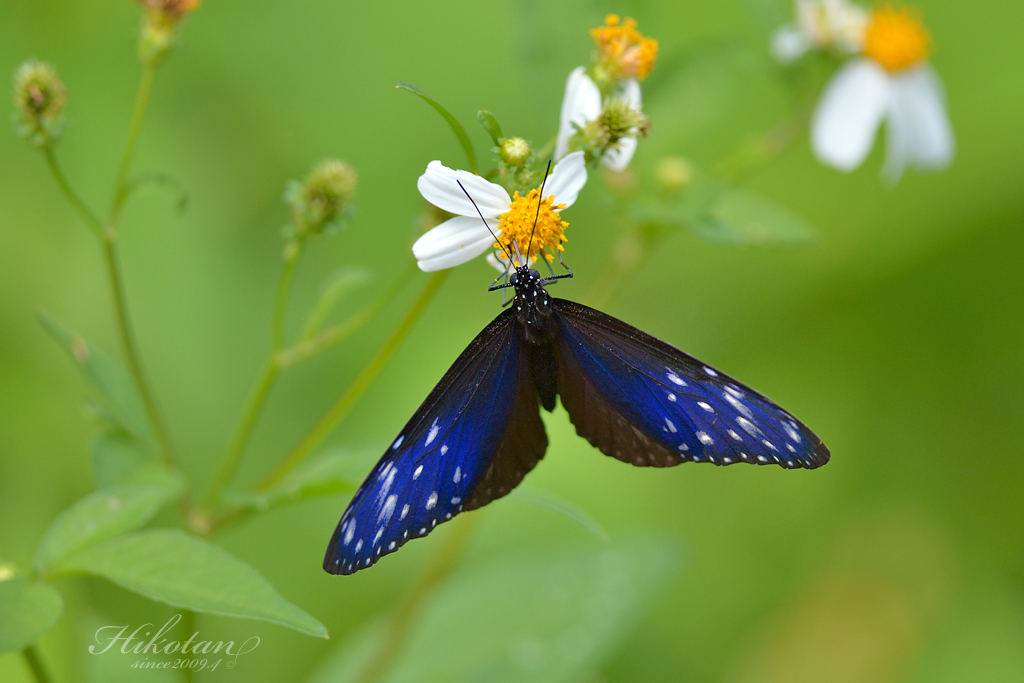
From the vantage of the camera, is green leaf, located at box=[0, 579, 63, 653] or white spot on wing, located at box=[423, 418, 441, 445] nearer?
green leaf, located at box=[0, 579, 63, 653]

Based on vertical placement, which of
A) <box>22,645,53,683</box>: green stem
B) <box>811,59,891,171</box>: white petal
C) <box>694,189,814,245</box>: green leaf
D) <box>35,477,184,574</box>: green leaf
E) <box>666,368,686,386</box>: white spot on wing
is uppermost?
<box>811,59,891,171</box>: white petal

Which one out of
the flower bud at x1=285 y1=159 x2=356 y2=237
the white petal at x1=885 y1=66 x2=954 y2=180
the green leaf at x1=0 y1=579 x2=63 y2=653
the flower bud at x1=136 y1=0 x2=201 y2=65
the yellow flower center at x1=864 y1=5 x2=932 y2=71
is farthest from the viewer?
the white petal at x1=885 y1=66 x2=954 y2=180

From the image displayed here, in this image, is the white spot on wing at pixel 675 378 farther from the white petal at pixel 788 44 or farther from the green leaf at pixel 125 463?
the white petal at pixel 788 44

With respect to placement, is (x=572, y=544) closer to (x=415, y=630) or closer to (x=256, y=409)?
(x=415, y=630)

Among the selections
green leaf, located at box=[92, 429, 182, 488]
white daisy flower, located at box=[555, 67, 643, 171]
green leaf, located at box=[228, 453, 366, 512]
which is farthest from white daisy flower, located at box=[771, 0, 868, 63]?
green leaf, located at box=[92, 429, 182, 488]

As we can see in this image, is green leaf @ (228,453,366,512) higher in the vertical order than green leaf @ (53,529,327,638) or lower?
higher

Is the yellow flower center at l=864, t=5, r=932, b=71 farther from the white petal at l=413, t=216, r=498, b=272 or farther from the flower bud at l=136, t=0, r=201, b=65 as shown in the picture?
the flower bud at l=136, t=0, r=201, b=65

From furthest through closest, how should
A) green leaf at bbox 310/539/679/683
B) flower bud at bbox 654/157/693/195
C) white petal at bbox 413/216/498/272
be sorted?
green leaf at bbox 310/539/679/683, flower bud at bbox 654/157/693/195, white petal at bbox 413/216/498/272
